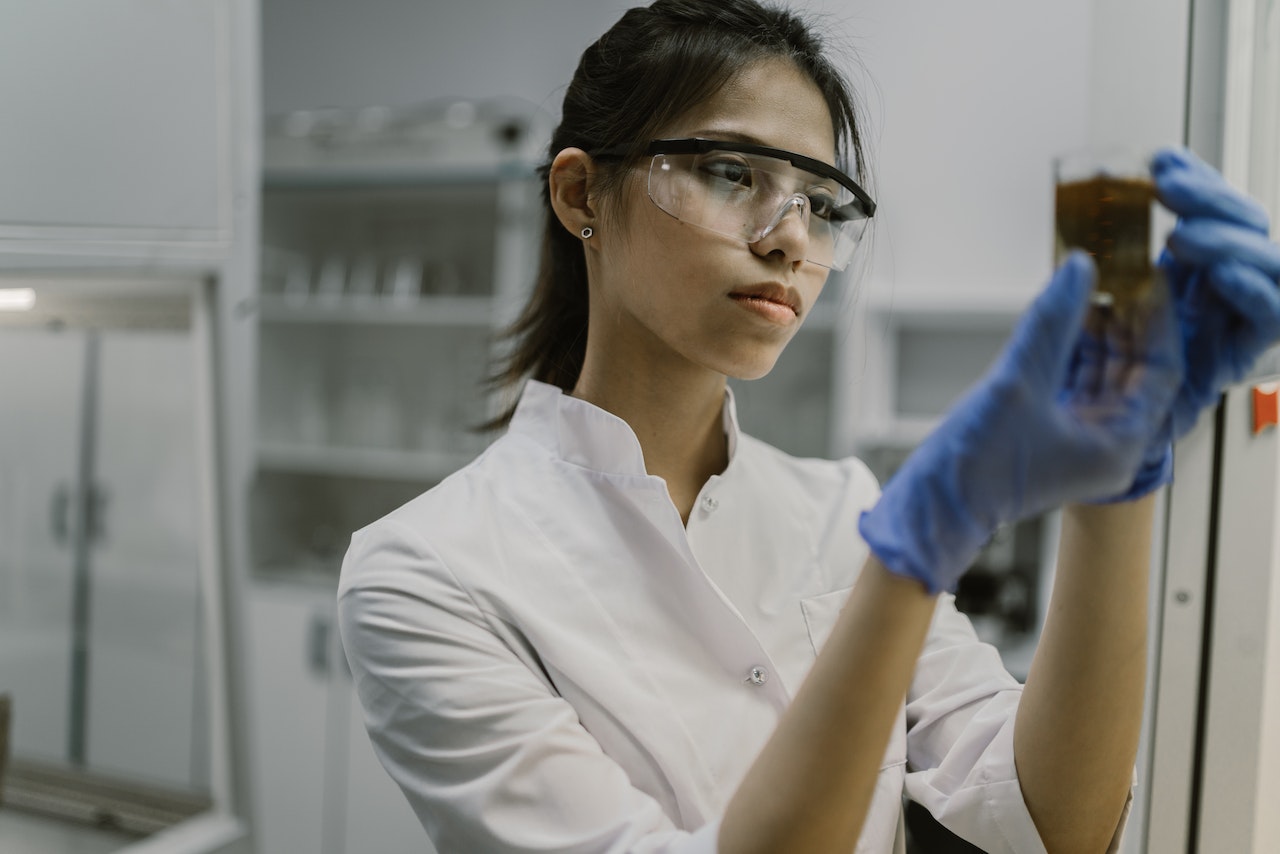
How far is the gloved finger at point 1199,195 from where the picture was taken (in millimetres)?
671

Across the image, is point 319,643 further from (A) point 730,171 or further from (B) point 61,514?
(A) point 730,171

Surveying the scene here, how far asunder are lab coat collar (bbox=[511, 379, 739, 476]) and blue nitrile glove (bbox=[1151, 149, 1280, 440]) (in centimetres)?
56

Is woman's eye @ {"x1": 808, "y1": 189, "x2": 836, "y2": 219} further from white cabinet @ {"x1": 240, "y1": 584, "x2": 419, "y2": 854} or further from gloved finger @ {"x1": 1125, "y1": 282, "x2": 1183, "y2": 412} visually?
white cabinet @ {"x1": 240, "y1": 584, "x2": 419, "y2": 854}

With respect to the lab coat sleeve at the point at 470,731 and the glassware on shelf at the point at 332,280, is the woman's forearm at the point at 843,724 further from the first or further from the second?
the glassware on shelf at the point at 332,280

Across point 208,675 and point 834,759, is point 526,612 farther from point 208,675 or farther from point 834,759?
point 208,675

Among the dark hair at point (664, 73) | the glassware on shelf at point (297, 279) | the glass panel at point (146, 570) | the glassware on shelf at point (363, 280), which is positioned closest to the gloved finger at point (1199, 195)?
Answer: the dark hair at point (664, 73)

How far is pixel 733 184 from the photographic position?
1.00 m

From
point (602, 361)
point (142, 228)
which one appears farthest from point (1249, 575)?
point (142, 228)

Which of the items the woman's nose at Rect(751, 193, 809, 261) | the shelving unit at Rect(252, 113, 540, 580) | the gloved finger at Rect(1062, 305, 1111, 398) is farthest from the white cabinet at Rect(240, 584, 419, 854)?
the gloved finger at Rect(1062, 305, 1111, 398)

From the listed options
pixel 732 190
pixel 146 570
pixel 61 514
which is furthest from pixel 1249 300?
pixel 61 514

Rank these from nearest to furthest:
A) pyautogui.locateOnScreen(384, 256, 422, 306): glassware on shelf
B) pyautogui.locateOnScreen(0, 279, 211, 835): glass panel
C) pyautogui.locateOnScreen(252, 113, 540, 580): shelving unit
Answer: pyautogui.locateOnScreen(0, 279, 211, 835): glass panel, pyautogui.locateOnScreen(252, 113, 540, 580): shelving unit, pyautogui.locateOnScreen(384, 256, 422, 306): glassware on shelf

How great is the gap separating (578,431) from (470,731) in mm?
373

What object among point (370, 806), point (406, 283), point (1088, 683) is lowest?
point (370, 806)

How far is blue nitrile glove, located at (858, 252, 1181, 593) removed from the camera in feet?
2.02
